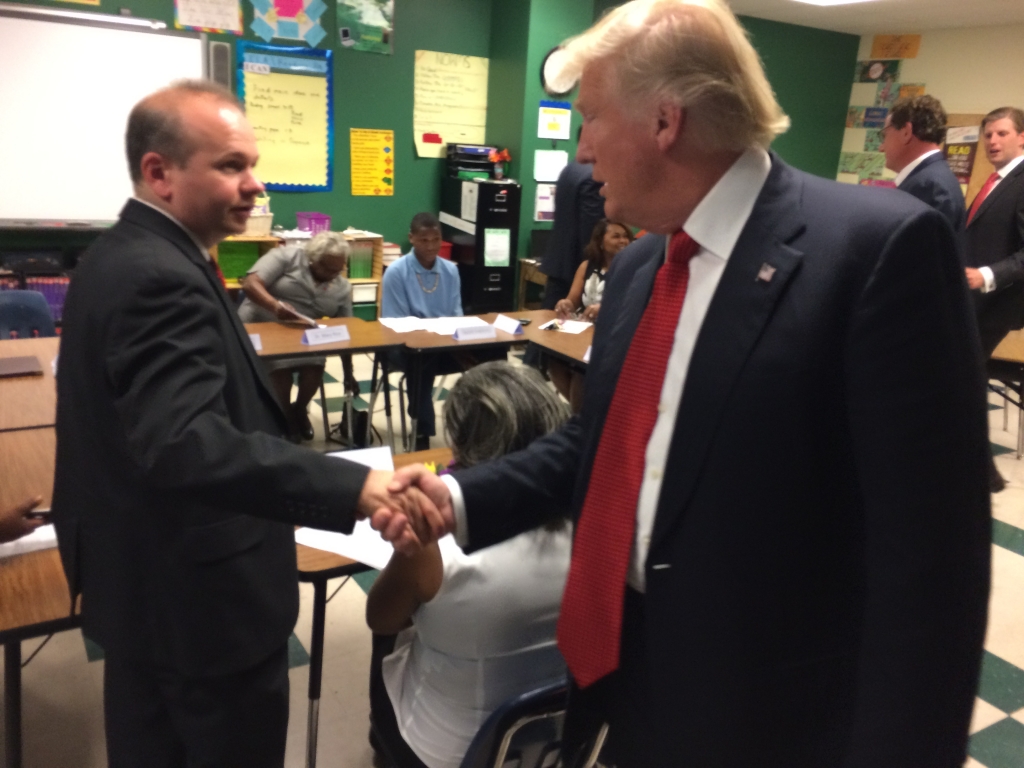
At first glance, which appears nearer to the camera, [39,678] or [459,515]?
[459,515]

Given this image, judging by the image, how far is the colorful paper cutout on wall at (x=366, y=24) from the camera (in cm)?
571

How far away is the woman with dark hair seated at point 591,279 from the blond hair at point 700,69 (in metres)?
3.13

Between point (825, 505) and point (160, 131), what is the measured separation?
3.81 ft

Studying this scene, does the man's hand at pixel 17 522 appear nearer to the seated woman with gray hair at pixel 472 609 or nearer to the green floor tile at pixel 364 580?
the seated woman with gray hair at pixel 472 609

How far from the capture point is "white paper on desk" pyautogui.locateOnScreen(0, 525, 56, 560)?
4.83 feet

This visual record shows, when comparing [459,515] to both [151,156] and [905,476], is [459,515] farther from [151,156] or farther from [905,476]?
[151,156]

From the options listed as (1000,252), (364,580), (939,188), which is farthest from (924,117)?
(364,580)

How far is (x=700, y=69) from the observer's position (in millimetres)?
827

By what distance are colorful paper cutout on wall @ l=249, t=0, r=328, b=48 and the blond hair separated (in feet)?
17.6

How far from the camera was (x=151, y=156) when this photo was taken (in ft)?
4.10

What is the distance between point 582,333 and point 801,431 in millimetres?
3062

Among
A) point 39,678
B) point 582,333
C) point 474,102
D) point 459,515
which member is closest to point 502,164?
point 474,102

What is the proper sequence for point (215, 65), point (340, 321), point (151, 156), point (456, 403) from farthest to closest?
point (215, 65) → point (340, 321) → point (456, 403) → point (151, 156)

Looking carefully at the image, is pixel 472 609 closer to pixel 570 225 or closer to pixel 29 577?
pixel 29 577
